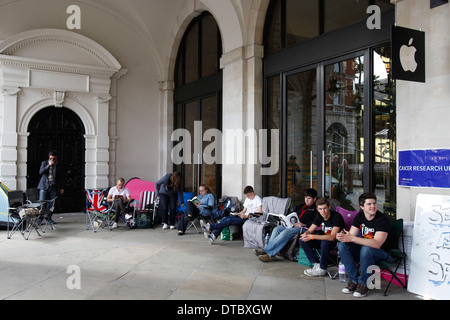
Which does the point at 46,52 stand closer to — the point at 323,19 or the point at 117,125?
the point at 117,125

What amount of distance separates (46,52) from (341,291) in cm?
942

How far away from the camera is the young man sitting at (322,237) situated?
486 cm

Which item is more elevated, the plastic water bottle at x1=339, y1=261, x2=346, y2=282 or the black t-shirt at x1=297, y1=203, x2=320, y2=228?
the black t-shirt at x1=297, y1=203, x2=320, y2=228

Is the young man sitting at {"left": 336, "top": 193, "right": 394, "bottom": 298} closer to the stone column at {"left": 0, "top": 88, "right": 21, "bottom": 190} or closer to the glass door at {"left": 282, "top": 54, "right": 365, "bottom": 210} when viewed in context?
the glass door at {"left": 282, "top": 54, "right": 365, "bottom": 210}

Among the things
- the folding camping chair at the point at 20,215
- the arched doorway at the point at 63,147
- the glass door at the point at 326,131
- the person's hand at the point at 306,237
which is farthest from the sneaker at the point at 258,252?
the arched doorway at the point at 63,147

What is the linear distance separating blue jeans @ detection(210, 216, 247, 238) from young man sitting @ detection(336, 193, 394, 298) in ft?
8.84

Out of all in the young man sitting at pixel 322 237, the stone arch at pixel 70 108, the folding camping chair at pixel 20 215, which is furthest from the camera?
the stone arch at pixel 70 108

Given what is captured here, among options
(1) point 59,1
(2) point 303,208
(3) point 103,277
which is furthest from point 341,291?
(1) point 59,1

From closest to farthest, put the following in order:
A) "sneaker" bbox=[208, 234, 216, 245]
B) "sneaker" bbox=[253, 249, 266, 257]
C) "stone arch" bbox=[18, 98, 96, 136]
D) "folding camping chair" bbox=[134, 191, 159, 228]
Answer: "sneaker" bbox=[253, 249, 266, 257]
"sneaker" bbox=[208, 234, 216, 245]
"folding camping chair" bbox=[134, 191, 159, 228]
"stone arch" bbox=[18, 98, 96, 136]

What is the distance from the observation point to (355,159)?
6.14m

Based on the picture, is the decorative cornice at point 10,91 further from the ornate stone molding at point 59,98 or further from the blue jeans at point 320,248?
the blue jeans at point 320,248

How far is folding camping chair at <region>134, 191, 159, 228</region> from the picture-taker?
869 centimetres

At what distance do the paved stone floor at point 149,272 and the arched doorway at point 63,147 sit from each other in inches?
130

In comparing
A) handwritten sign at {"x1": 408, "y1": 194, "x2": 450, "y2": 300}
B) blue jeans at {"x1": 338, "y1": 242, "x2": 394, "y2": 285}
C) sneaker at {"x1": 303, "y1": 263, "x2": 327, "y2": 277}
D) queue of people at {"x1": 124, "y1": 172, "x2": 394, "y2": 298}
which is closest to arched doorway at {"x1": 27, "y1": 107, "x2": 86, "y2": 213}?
queue of people at {"x1": 124, "y1": 172, "x2": 394, "y2": 298}
